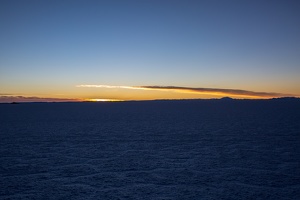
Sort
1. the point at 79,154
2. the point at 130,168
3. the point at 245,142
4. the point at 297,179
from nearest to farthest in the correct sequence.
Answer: the point at 297,179 → the point at 130,168 → the point at 79,154 → the point at 245,142

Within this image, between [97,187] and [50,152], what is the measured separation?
677cm

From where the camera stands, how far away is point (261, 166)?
1176cm

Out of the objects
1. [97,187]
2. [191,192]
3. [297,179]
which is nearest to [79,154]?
[97,187]

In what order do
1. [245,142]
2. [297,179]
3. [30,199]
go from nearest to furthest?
[30,199] < [297,179] < [245,142]

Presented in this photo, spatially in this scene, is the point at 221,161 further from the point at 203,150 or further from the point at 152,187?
the point at 152,187

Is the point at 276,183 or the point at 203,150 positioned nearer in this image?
the point at 276,183

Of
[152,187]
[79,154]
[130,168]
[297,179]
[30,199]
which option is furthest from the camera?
[79,154]

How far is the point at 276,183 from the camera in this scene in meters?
9.53

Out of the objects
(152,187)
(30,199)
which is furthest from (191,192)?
(30,199)

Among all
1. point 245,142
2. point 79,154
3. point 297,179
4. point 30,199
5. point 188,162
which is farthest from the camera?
point 245,142

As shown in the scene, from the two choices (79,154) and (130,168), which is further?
(79,154)

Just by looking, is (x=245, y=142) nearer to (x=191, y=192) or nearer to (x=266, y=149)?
(x=266, y=149)

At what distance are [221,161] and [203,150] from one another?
2.56m

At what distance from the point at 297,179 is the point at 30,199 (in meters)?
8.82
